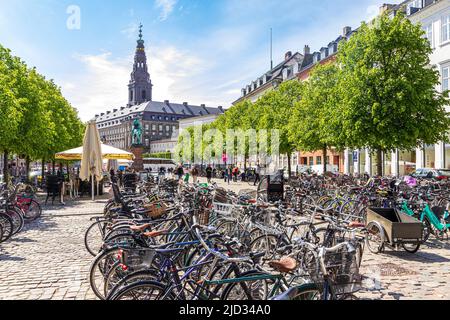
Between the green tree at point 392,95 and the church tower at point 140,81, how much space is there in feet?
407

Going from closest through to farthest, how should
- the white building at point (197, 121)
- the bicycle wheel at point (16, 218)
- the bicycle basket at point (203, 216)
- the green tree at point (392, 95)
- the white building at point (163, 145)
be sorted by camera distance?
the bicycle basket at point (203, 216), the bicycle wheel at point (16, 218), the green tree at point (392, 95), the white building at point (197, 121), the white building at point (163, 145)

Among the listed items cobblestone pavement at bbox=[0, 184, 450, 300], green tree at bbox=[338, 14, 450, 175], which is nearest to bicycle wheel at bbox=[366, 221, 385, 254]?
cobblestone pavement at bbox=[0, 184, 450, 300]

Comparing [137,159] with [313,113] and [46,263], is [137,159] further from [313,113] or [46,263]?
[46,263]

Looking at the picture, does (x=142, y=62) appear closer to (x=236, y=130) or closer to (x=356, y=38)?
(x=236, y=130)

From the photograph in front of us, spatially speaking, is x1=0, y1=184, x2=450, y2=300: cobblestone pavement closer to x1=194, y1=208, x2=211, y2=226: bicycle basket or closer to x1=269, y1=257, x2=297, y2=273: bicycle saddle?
x1=269, y1=257, x2=297, y2=273: bicycle saddle

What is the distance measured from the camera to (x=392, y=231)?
7.63 metres

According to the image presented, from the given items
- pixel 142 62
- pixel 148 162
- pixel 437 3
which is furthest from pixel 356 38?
pixel 142 62

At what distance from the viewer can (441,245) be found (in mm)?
8898

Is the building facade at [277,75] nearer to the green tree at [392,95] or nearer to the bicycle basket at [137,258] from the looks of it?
the green tree at [392,95]

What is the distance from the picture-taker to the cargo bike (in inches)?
300

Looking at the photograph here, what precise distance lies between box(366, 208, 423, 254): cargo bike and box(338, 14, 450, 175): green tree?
11372 mm

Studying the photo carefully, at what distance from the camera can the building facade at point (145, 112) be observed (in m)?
140

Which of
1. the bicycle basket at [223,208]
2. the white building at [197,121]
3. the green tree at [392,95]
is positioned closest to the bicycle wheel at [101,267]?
the bicycle basket at [223,208]
